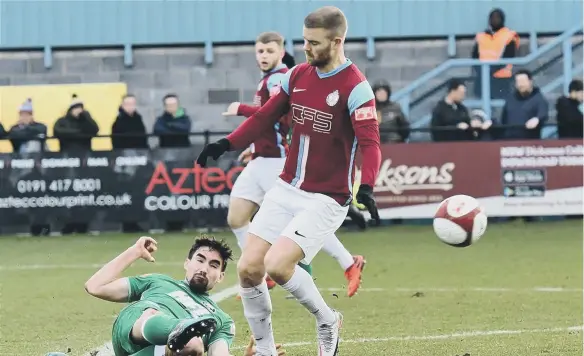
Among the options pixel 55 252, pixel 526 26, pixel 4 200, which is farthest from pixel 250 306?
pixel 526 26

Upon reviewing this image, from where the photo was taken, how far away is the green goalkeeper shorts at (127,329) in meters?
6.44

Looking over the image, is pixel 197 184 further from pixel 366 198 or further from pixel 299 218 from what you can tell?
pixel 366 198

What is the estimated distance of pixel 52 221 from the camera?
17.5 meters

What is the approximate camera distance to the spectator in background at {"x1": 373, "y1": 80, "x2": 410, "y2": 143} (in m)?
17.5

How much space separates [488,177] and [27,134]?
6.61 m

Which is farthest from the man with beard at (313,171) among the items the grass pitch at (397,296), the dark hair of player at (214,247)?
the grass pitch at (397,296)

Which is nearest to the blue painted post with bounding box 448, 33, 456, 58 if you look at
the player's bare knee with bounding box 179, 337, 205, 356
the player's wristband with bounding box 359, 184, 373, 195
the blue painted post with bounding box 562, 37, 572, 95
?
the blue painted post with bounding box 562, 37, 572, 95

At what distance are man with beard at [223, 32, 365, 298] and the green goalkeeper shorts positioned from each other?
12.3 ft

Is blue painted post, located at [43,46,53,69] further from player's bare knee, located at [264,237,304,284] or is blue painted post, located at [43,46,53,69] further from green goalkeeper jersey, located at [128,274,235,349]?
green goalkeeper jersey, located at [128,274,235,349]

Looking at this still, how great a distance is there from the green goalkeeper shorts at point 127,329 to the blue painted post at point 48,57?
15.1 metres

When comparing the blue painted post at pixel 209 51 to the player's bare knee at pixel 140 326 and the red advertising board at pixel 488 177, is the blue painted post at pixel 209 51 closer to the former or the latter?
the red advertising board at pixel 488 177

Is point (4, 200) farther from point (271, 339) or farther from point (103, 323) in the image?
point (271, 339)

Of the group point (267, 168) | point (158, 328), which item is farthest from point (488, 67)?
point (158, 328)

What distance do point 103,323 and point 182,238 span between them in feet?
24.0
